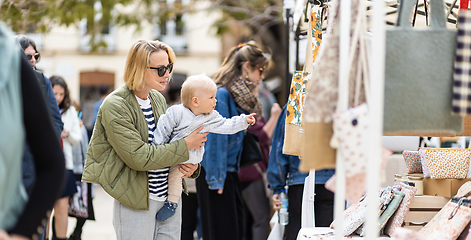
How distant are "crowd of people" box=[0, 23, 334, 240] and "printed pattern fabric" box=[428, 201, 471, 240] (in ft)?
3.80

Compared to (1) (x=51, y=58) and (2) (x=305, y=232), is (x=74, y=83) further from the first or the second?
(2) (x=305, y=232)

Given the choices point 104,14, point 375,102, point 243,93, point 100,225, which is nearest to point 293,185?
point 243,93

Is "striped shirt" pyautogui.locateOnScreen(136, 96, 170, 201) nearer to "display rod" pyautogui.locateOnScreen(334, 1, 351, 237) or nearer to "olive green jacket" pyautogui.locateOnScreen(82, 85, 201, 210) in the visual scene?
"olive green jacket" pyautogui.locateOnScreen(82, 85, 201, 210)

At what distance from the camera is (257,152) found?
420cm

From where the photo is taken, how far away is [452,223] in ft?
8.00

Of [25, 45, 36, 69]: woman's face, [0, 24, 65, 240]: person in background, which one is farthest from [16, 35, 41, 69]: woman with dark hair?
[0, 24, 65, 240]: person in background

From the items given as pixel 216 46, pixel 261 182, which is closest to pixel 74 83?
pixel 216 46

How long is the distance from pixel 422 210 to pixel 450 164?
0.34 meters

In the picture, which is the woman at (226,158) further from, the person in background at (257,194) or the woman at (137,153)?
the woman at (137,153)

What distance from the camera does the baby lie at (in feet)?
9.62

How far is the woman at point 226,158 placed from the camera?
391 centimetres

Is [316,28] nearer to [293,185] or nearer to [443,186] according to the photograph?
[443,186]

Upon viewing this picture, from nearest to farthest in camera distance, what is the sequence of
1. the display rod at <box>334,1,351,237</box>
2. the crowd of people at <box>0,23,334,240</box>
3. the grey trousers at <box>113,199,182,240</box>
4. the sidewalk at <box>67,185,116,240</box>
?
the crowd of people at <box>0,23,334,240</box>
the display rod at <box>334,1,351,237</box>
the grey trousers at <box>113,199,182,240</box>
the sidewalk at <box>67,185,116,240</box>

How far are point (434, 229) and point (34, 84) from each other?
83.0 inches
